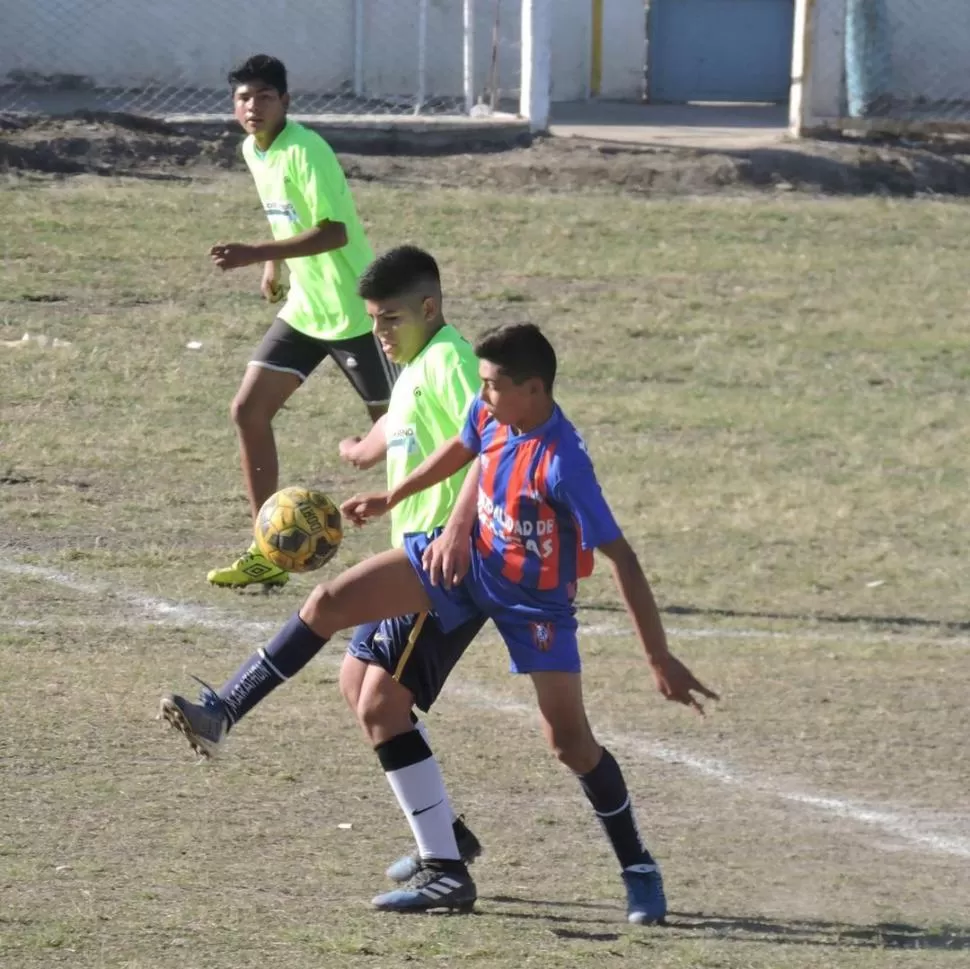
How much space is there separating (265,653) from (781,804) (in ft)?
6.27

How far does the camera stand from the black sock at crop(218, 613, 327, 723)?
5824mm

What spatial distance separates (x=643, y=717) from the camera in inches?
302

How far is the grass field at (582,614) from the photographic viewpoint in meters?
5.70

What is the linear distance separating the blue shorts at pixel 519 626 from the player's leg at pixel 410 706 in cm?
6

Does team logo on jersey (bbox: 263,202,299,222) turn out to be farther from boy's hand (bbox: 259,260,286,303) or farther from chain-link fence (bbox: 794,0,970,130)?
chain-link fence (bbox: 794,0,970,130)

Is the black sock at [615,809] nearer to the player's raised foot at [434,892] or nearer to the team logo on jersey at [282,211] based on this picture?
the player's raised foot at [434,892]

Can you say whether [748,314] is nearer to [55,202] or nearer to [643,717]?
[55,202]

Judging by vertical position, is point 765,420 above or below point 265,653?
below

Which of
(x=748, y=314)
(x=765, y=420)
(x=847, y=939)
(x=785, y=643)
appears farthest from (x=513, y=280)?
(x=847, y=939)

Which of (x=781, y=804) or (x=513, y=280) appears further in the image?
(x=513, y=280)

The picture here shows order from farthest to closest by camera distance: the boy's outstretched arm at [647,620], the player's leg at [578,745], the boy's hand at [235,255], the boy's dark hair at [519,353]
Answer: the boy's hand at [235,255] < the player's leg at [578,745] < the boy's dark hair at [519,353] < the boy's outstretched arm at [647,620]

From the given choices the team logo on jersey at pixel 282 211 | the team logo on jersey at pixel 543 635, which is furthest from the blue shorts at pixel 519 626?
the team logo on jersey at pixel 282 211

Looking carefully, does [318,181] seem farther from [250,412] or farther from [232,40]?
[232,40]

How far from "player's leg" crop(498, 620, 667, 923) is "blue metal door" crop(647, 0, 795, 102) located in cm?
1891
